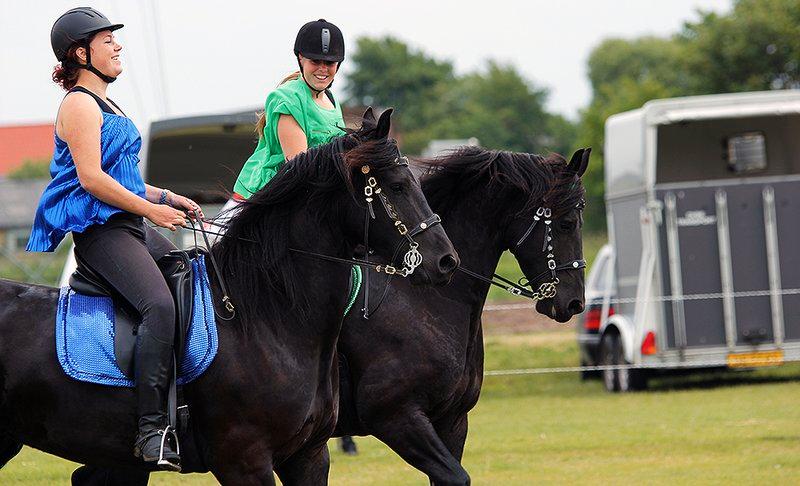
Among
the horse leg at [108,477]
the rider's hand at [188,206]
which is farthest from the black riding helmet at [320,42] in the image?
the horse leg at [108,477]

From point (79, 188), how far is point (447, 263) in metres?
1.57

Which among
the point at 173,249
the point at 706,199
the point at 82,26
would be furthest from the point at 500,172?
the point at 706,199

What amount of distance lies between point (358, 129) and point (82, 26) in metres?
1.23

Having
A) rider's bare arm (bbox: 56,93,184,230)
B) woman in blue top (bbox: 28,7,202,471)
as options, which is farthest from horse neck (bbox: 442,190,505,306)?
rider's bare arm (bbox: 56,93,184,230)

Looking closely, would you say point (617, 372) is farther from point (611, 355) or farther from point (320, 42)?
point (320, 42)

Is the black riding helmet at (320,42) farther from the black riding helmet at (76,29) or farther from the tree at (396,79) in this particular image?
the tree at (396,79)

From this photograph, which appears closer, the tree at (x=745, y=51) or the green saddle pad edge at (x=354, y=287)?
the green saddle pad edge at (x=354, y=287)

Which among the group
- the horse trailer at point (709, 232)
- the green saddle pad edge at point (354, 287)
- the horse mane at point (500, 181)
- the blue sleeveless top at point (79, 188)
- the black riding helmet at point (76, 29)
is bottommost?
the horse trailer at point (709, 232)

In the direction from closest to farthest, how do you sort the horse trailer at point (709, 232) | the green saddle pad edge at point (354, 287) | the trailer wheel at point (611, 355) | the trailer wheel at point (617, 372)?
the green saddle pad edge at point (354, 287), the horse trailer at point (709, 232), the trailer wheel at point (617, 372), the trailer wheel at point (611, 355)

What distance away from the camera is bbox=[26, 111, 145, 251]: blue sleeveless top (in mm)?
5184

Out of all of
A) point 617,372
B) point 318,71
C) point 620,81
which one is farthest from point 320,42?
point 620,81

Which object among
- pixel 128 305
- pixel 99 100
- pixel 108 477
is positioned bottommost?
pixel 108 477

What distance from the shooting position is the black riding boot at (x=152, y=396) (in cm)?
495

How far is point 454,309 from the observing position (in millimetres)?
6816
